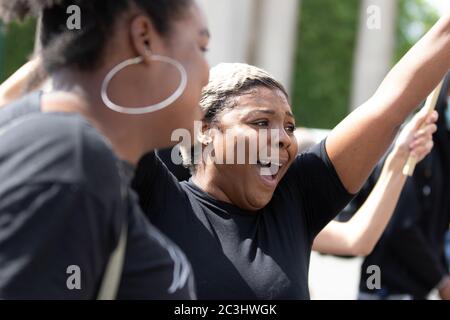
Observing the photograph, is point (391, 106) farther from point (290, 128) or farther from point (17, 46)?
point (17, 46)

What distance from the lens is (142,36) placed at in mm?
1998

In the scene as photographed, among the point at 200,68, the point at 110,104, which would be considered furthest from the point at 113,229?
the point at 200,68

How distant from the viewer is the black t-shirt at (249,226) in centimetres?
265

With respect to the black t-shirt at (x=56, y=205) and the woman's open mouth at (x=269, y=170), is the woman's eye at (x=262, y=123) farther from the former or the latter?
the black t-shirt at (x=56, y=205)

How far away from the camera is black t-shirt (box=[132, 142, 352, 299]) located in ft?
8.71

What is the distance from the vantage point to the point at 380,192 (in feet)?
11.5

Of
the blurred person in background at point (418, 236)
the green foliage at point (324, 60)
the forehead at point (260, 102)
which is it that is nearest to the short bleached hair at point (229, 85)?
the forehead at point (260, 102)

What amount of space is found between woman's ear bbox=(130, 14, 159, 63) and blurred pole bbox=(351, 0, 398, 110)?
2391cm

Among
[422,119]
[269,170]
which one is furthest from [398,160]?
[269,170]

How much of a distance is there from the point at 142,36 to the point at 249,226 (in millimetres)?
1010

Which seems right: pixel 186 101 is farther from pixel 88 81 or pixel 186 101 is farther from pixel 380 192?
pixel 380 192

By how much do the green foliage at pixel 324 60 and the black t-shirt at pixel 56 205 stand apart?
27222 millimetres

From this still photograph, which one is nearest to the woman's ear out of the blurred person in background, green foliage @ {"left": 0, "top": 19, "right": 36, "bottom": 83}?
the blurred person in background

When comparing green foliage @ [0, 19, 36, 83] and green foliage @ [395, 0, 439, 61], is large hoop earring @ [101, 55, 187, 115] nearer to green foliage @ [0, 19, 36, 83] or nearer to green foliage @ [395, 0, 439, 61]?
green foliage @ [0, 19, 36, 83]
